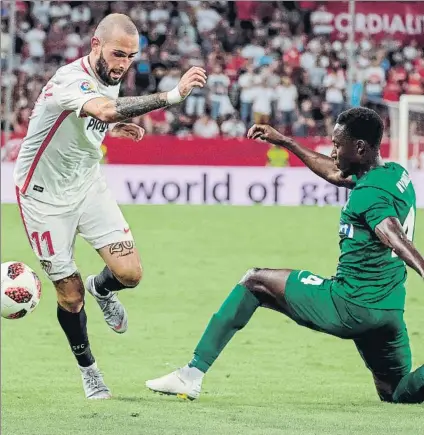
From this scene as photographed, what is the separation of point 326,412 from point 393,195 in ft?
4.13

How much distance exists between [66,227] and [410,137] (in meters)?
13.9

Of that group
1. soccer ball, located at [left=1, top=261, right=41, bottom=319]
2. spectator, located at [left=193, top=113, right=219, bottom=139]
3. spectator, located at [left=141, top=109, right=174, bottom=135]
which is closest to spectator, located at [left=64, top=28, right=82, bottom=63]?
spectator, located at [left=141, top=109, right=174, bottom=135]

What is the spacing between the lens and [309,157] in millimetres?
7207

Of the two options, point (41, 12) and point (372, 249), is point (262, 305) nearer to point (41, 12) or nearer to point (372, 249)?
point (372, 249)

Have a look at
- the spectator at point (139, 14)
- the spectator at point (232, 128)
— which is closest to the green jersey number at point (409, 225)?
the spectator at point (232, 128)

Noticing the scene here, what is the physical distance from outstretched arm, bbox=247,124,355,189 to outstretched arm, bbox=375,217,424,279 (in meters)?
0.88

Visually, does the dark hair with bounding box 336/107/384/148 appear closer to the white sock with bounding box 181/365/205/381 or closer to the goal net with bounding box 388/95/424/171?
the white sock with bounding box 181/365/205/381

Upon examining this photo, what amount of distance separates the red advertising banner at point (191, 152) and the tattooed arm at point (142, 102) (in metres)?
13.6

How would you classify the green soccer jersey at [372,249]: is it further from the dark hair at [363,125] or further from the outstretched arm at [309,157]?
the outstretched arm at [309,157]

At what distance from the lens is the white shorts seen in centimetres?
747

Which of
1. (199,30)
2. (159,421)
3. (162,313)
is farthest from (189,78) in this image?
(199,30)

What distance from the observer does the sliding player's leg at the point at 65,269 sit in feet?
23.6

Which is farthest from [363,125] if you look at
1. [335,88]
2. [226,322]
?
[335,88]

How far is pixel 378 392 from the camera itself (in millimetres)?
6844
